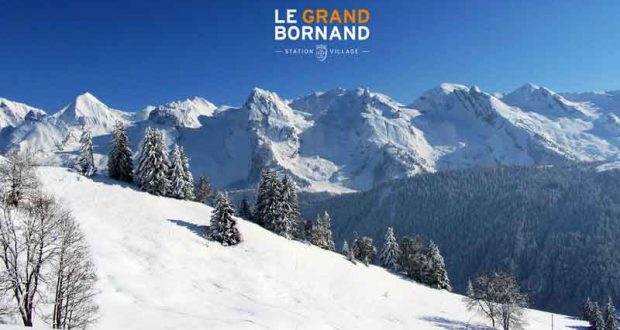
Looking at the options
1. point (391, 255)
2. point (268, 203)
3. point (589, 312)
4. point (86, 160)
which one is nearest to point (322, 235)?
point (391, 255)

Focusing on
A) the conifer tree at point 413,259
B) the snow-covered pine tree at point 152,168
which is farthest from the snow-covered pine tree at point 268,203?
the conifer tree at point 413,259

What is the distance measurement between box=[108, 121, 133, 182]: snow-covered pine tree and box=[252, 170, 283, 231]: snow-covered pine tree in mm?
19468

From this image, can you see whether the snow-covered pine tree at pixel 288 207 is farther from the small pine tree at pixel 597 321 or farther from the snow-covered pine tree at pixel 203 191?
the small pine tree at pixel 597 321

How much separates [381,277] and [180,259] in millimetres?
31557

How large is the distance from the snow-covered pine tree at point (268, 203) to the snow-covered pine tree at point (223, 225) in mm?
15727

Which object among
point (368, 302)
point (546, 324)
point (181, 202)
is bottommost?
point (546, 324)

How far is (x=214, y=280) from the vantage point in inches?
1871

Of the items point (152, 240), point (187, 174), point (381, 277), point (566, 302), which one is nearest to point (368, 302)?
point (381, 277)

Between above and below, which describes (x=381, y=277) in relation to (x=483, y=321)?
above

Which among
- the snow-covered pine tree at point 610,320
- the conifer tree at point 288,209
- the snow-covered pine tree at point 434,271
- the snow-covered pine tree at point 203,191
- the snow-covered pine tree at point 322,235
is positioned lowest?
the snow-covered pine tree at point 610,320

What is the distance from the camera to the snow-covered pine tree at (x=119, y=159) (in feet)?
238

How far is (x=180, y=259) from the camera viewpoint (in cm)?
4966

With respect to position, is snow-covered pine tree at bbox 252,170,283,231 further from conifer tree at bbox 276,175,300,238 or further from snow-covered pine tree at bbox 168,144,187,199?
snow-covered pine tree at bbox 168,144,187,199

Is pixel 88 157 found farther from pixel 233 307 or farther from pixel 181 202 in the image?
pixel 233 307
